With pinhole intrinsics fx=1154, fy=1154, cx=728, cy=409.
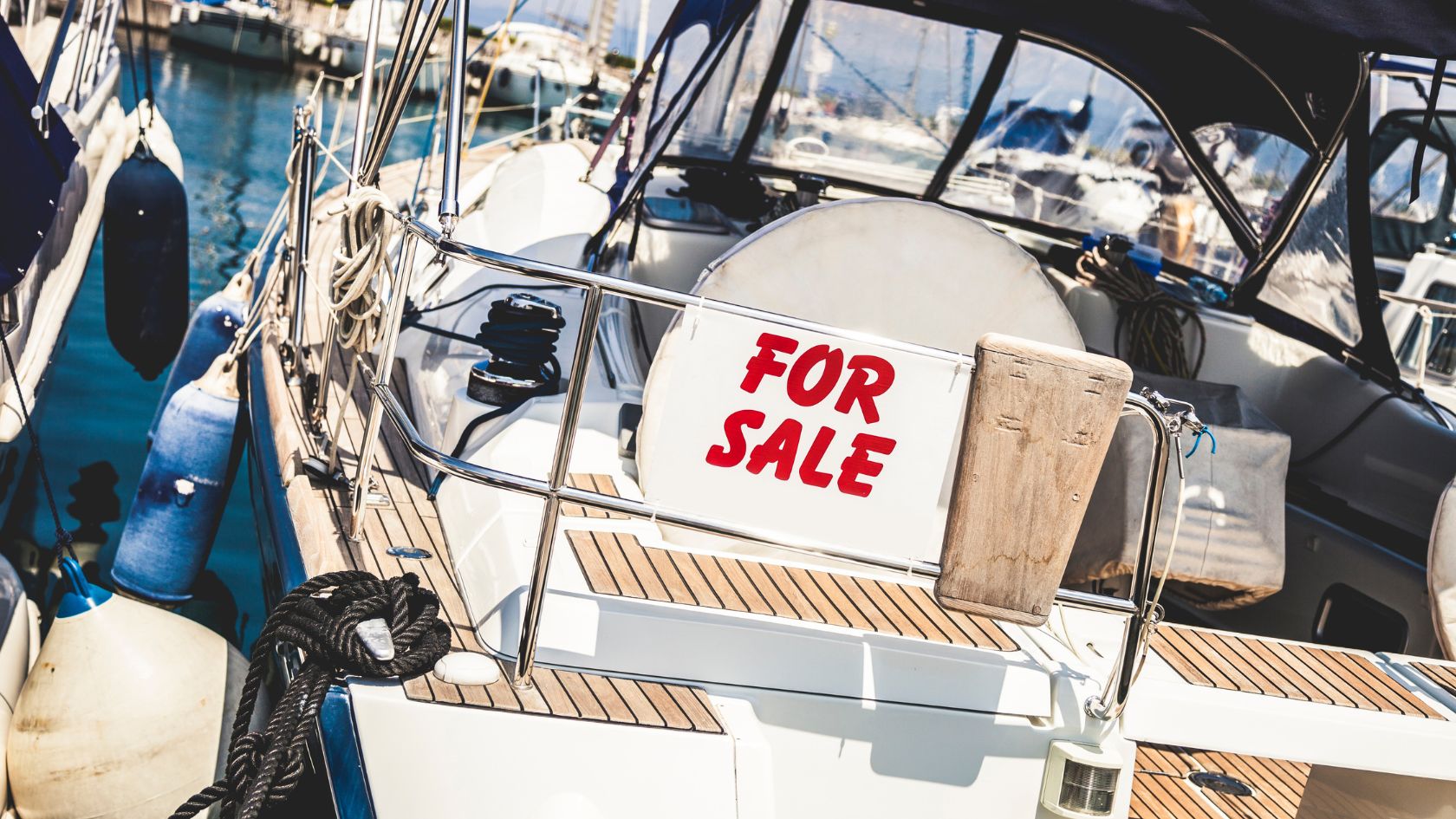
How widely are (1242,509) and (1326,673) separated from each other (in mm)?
563

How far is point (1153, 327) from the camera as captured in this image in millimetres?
4379

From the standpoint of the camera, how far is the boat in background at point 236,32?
2622cm

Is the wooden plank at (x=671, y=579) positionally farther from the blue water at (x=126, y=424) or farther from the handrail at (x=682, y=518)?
the blue water at (x=126, y=424)

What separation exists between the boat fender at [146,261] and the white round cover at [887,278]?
12.5 ft

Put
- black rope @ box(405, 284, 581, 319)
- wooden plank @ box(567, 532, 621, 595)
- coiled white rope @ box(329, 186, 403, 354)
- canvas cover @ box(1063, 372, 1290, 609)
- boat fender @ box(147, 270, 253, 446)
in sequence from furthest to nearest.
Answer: boat fender @ box(147, 270, 253, 446) < black rope @ box(405, 284, 581, 319) < canvas cover @ box(1063, 372, 1290, 609) < coiled white rope @ box(329, 186, 403, 354) < wooden plank @ box(567, 532, 621, 595)

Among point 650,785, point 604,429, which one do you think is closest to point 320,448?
point 604,429

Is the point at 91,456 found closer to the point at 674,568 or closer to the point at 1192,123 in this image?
the point at 674,568

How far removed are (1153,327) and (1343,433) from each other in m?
0.75

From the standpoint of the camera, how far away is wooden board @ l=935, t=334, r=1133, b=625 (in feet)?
6.82

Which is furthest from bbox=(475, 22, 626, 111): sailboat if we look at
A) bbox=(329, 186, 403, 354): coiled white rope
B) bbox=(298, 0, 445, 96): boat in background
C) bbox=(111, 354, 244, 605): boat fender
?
bbox=(329, 186, 403, 354): coiled white rope

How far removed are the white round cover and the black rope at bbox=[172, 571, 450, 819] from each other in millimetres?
698

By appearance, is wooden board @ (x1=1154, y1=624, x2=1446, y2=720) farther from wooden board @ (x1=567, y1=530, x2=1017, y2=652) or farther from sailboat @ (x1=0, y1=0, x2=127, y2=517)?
sailboat @ (x1=0, y1=0, x2=127, y2=517)

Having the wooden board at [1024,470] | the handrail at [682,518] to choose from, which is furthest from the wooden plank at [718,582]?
Answer: the wooden board at [1024,470]

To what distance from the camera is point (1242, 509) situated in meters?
3.28
